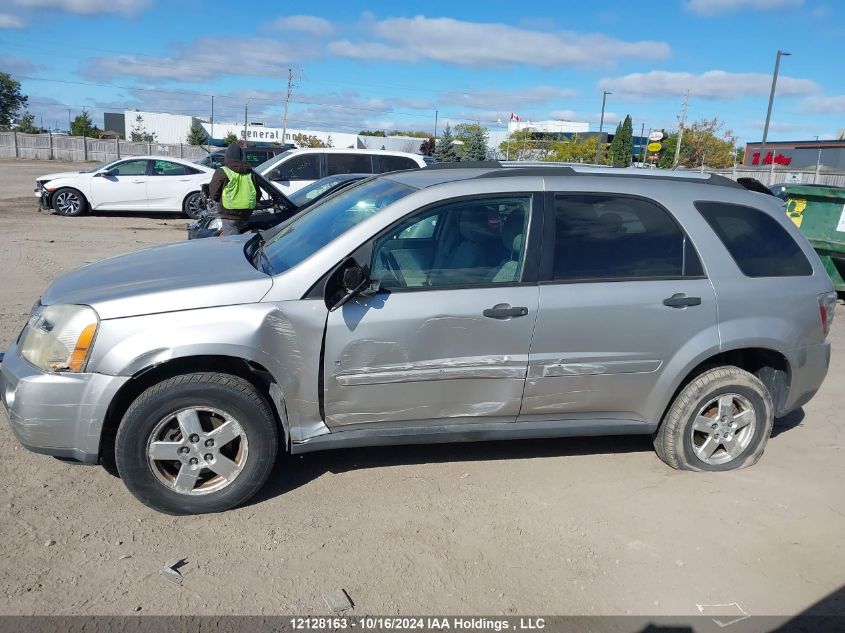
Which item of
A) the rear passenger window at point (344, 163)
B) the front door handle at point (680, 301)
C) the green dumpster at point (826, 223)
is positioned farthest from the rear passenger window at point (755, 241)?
the rear passenger window at point (344, 163)

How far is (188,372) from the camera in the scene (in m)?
3.71

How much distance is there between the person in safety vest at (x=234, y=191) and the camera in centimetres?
934

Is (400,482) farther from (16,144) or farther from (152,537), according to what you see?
(16,144)

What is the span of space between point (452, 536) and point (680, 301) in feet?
6.31

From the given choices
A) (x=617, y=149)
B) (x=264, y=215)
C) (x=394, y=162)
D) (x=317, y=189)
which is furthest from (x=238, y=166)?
(x=617, y=149)

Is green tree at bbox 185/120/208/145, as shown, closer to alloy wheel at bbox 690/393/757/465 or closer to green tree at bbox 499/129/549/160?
green tree at bbox 499/129/549/160

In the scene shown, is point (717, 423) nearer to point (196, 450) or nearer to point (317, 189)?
point (196, 450)

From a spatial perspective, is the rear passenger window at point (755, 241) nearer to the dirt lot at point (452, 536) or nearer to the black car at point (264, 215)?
the dirt lot at point (452, 536)

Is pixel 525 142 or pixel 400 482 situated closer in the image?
pixel 400 482

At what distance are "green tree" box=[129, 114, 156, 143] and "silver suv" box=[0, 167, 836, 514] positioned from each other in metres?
78.5

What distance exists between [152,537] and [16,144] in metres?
52.8

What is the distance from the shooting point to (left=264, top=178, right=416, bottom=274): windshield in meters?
4.11

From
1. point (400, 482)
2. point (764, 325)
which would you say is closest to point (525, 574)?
point (400, 482)

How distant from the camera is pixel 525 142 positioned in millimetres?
53438
